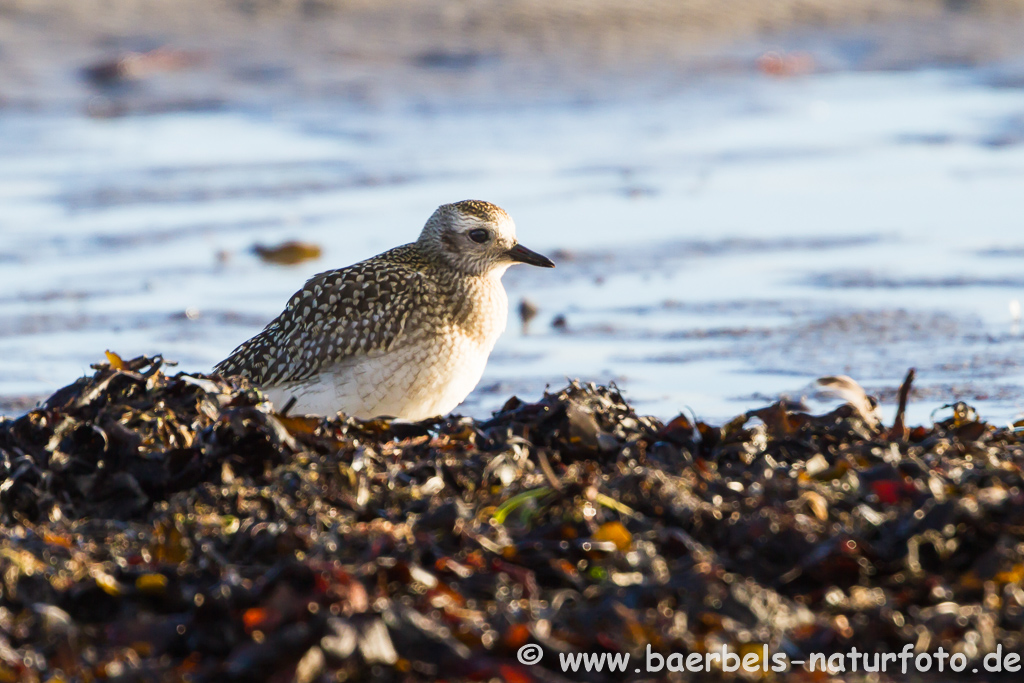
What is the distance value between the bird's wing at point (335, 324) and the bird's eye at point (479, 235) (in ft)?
0.85

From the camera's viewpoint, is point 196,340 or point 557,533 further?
point 196,340

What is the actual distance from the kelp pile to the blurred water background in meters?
1.78

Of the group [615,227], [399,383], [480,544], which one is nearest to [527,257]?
[399,383]

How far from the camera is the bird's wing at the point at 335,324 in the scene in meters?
4.86

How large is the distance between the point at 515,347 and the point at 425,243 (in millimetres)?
1191

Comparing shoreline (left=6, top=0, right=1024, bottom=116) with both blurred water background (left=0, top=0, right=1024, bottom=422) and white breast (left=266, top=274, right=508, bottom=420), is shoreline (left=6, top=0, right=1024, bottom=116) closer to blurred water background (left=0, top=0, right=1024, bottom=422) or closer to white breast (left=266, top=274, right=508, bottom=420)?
blurred water background (left=0, top=0, right=1024, bottom=422)

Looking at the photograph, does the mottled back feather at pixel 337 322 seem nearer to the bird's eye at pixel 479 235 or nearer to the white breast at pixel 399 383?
the white breast at pixel 399 383

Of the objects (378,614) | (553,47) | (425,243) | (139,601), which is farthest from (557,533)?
(553,47)

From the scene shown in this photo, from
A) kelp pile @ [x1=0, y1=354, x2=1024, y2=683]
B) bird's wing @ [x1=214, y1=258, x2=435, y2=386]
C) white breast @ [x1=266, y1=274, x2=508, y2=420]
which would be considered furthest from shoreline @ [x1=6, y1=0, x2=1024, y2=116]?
kelp pile @ [x1=0, y1=354, x2=1024, y2=683]

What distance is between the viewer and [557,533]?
285cm

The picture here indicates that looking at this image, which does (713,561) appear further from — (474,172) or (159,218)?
(474,172)

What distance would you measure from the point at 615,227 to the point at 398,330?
4072 mm

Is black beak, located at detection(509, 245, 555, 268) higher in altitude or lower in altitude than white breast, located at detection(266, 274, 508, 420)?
higher

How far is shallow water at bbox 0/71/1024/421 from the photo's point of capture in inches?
241
